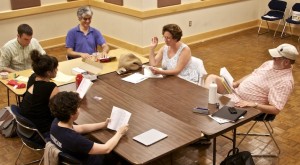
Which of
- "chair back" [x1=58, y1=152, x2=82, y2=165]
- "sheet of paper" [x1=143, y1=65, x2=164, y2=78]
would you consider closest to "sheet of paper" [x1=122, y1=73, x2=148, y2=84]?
"sheet of paper" [x1=143, y1=65, x2=164, y2=78]

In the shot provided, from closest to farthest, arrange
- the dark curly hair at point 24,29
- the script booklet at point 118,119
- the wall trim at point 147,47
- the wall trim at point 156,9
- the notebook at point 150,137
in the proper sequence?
the notebook at point 150,137 → the script booklet at point 118,119 → the dark curly hair at point 24,29 → the wall trim at point 156,9 → the wall trim at point 147,47

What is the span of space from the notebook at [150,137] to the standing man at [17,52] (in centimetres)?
242

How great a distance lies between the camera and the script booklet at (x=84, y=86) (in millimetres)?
3881

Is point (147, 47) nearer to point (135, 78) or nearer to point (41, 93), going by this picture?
point (135, 78)

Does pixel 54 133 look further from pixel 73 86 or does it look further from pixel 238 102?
pixel 238 102

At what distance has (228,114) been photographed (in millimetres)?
3477

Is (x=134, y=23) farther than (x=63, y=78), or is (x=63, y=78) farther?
(x=134, y=23)

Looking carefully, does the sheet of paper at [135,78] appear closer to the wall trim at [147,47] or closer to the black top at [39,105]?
the black top at [39,105]

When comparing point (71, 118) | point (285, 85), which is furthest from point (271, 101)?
point (71, 118)

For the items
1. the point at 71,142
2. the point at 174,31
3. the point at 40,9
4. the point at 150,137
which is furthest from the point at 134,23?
the point at 71,142

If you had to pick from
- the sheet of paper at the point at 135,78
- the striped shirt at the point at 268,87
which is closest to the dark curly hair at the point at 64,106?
the sheet of paper at the point at 135,78

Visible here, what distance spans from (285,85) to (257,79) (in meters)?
0.37

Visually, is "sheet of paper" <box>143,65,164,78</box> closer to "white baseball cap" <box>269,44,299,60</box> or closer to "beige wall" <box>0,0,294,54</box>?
"white baseball cap" <box>269,44,299,60</box>

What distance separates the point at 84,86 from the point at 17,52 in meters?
1.56
